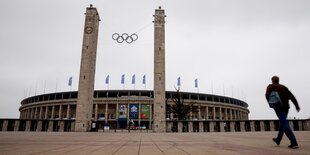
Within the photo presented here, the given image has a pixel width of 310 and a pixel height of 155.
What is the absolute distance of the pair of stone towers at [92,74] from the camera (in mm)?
33500

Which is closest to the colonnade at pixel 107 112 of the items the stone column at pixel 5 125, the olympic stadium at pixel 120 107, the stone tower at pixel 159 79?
the olympic stadium at pixel 120 107

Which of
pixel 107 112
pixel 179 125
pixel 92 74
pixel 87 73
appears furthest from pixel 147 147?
pixel 107 112

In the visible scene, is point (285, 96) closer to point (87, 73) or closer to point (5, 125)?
point (5, 125)

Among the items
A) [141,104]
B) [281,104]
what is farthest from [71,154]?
[141,104]

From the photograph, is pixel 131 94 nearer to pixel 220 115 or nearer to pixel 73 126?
pixel 220 115

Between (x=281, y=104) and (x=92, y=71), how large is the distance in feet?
110

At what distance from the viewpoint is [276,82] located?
5934 mm

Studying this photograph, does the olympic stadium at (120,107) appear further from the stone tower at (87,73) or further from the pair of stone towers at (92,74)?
the stone tower at (87,73)

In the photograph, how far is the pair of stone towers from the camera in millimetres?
33500

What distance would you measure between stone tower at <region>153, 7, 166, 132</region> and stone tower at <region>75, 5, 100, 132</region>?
10.4 m

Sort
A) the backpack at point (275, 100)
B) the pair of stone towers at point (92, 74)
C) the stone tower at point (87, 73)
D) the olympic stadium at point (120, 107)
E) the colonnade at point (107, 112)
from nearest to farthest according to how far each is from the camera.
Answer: the backpack at point (275, 100)
the stone tower at point (87, 73)
the pair of stone towers at point (92, 74)
the olympic stadium at point (120, 107)
the colonnade at point (107, 112)

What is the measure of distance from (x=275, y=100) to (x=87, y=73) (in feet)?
106

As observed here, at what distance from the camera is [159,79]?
115 ft

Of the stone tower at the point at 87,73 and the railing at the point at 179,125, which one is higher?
the stone tower at the point at 87,73
